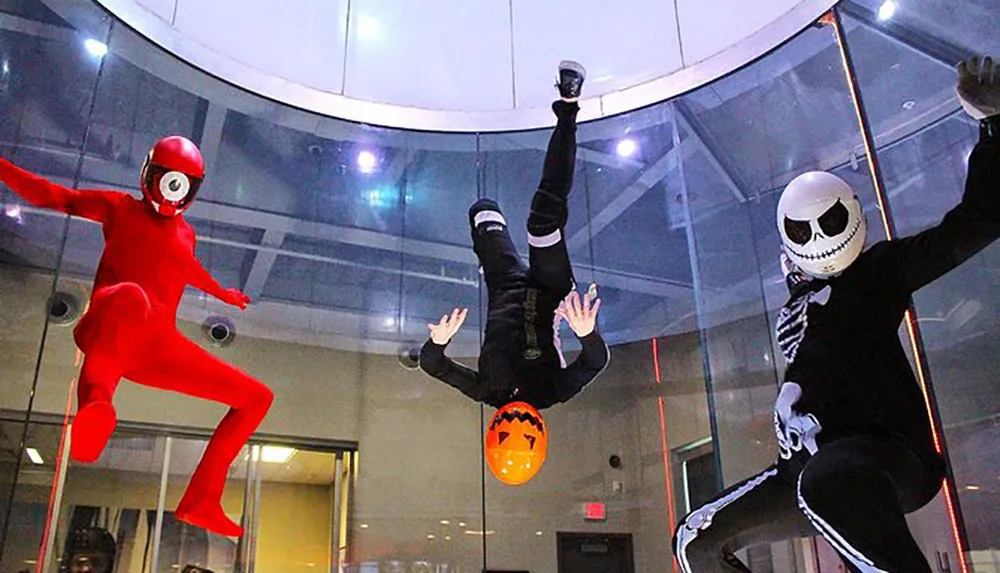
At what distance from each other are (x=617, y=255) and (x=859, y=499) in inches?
131

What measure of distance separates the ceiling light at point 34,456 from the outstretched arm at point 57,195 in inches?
44.8

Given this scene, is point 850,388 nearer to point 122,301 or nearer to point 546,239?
point 546,239

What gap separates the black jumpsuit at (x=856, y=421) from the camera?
167 centimetres

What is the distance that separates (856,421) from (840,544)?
308 millimetres

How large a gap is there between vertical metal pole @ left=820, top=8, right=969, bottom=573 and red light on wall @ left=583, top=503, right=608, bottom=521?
8.43ft

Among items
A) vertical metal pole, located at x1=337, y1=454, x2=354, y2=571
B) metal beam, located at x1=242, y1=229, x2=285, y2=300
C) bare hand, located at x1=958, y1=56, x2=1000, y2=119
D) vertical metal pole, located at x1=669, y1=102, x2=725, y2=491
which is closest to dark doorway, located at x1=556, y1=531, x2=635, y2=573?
vertical metal pole, located at x1=669, y1=102, x2=725, y2=491

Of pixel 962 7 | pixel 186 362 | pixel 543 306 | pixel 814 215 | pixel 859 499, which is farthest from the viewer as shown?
pixel 543 306

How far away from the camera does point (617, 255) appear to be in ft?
16.1

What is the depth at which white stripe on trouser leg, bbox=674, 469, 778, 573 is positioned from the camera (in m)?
2.06

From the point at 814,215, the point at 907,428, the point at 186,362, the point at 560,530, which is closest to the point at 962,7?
the point at 814,215

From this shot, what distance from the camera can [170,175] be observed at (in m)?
2.24

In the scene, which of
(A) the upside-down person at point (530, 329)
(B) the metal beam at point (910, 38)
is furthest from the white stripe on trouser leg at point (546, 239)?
(B) the metal beam at point (910, 38)

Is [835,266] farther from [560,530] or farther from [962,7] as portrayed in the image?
[560,530]

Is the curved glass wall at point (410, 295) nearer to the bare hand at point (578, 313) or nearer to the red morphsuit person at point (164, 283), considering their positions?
the red morphsuit person at point (164, 283)
